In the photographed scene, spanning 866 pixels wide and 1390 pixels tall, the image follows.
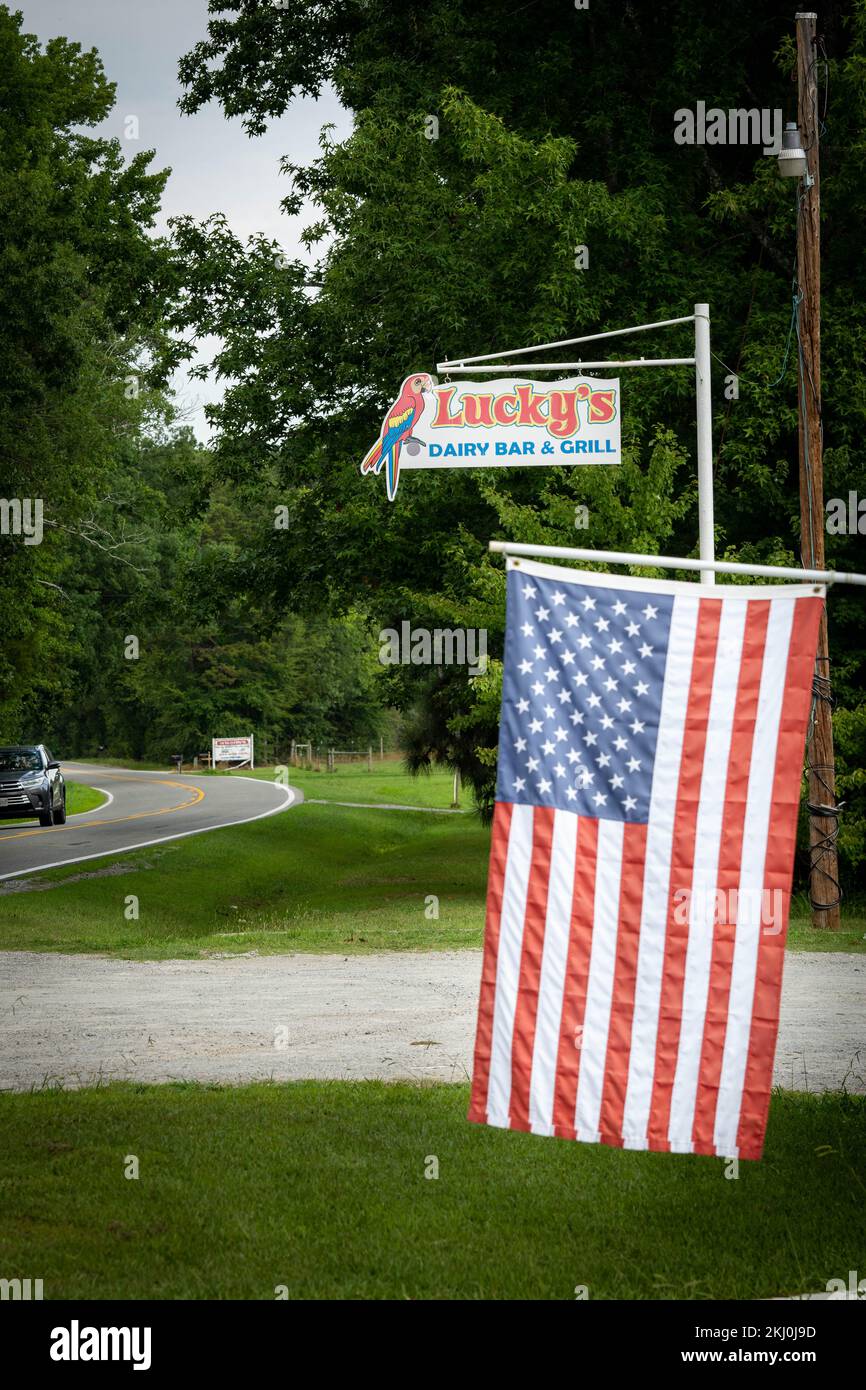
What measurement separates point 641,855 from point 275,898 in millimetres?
21988

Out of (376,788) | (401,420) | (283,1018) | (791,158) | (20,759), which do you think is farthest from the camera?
(376,788)

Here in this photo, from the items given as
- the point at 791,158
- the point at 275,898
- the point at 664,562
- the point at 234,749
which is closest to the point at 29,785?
the point at 275,898

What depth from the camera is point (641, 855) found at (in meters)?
4.82

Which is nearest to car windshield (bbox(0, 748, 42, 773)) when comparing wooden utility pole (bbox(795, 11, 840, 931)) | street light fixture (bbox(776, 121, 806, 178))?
wooden utility pole (bbox(795, 11, 840, 931))

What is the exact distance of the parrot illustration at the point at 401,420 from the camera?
10.9 metres

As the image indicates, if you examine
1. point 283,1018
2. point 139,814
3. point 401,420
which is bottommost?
point 139,814

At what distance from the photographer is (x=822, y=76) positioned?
69.1ft

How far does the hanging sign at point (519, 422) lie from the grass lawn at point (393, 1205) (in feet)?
15.7

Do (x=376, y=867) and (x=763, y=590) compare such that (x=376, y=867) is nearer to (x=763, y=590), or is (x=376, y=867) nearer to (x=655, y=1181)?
(x=655, y=1181)

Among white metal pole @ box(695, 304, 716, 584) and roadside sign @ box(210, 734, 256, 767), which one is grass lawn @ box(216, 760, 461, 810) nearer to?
roadside sign @ box(210, 734, 256, 767)

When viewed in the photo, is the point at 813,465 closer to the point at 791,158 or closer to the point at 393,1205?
the point at 791,158

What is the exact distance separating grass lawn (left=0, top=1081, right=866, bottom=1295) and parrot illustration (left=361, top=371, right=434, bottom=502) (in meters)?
5.16

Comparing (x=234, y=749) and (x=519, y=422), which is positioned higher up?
(x=519, y=422)

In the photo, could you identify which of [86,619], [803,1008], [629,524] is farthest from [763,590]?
[86,619]
